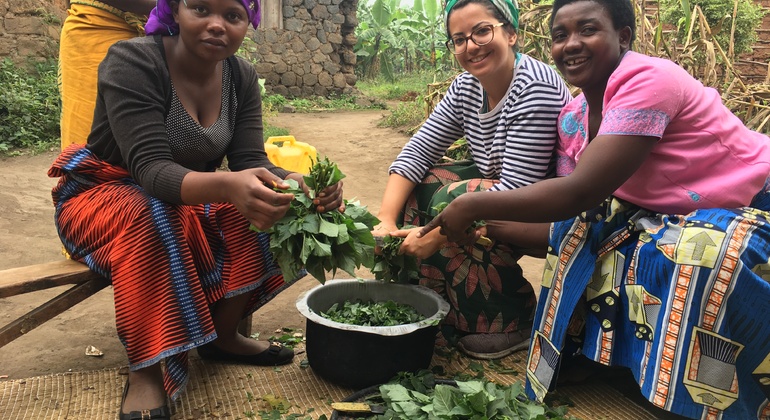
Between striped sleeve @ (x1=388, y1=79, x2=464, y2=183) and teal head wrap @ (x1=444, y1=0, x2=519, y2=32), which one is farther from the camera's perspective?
striped sleeve @ (x1=388, y1=79, x2=464, y2=183)

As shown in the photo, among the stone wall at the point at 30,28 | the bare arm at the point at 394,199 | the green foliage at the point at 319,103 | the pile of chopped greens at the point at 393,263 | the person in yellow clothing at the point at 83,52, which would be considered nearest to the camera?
the pile of chopped greens at the point at 393,263

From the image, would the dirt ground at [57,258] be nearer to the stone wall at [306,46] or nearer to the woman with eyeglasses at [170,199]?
the woman with eyeglasses at [170,199]

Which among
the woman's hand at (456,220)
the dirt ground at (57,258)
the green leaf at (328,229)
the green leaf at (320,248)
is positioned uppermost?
the woman's hand at (456,220)

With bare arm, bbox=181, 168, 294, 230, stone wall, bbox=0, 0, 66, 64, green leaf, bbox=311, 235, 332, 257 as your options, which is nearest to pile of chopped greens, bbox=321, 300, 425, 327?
green leaf, bbox=311, 235, 332, 257

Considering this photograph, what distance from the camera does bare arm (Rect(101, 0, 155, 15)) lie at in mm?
2730

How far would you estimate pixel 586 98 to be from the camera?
2154 mm

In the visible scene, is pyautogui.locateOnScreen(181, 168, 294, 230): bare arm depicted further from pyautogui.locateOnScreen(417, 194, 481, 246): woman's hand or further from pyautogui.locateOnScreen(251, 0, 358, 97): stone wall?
pyautogui.locateOnScreen(251, 0, 358, 97): stone wall

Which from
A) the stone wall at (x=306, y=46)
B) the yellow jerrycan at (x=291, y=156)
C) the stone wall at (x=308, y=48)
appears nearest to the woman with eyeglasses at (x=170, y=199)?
the yellow jerrycan at (x=291, y=156)

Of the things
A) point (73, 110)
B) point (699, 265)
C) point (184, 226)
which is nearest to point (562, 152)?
point (699, 265)

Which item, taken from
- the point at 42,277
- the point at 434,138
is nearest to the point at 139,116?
the point at 42,277

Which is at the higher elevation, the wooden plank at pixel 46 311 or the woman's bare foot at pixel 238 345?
the wooden plank at pixel 46 311

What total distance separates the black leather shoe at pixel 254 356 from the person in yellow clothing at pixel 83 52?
115 centimetres

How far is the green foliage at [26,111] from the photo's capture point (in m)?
6.55

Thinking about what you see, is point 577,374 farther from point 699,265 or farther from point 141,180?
point 141,180
